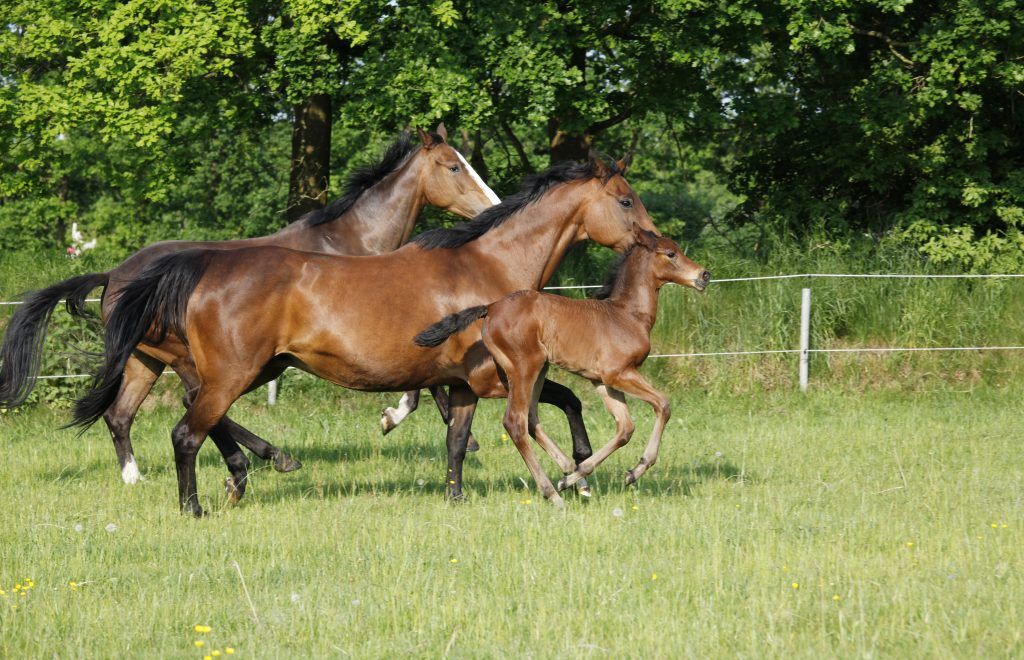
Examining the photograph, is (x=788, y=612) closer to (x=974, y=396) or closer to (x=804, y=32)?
(x=974, y=396)

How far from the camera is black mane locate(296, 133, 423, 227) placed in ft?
32.3

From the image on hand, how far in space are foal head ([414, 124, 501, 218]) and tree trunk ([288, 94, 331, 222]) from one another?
798 centimetres

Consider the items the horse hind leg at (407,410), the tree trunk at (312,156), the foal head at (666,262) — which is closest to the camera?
the foal head at (666,262)

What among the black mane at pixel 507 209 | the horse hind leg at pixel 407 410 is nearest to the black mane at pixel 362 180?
the horse hind leg at pixel 407 410

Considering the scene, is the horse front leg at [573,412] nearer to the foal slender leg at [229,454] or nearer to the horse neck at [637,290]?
the horse neck at [637,290]

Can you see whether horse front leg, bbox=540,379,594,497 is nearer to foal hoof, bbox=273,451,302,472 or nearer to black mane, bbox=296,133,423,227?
foal hoof, bbox=273,451,302,472

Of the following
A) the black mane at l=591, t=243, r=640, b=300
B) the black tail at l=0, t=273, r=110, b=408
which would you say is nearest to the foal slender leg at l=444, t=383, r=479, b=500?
the black mane at l=591, t=243, r=640, b=300

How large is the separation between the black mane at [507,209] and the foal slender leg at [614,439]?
1.39 metres

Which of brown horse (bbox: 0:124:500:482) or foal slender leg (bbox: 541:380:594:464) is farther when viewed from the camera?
brown horse (bbox: 0:124:500:482)

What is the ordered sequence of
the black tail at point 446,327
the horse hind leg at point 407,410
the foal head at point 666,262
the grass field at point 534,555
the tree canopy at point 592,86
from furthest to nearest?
the tree canopy at point 592,86
the horse hind leg at point 407,410
the foal head at point 666,262
the black tail at point 446,327
the grass field at point 534,555

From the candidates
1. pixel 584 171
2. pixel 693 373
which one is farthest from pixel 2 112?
pixel 584 171

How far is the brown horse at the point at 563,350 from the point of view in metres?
7.41

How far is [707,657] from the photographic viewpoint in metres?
4.53

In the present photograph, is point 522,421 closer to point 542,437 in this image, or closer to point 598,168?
point 542,437
